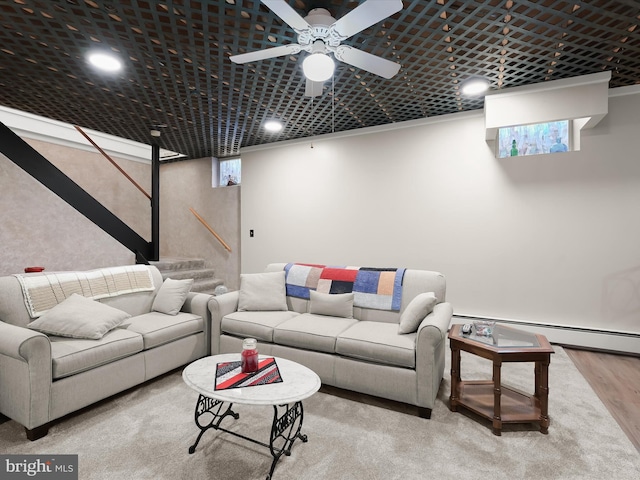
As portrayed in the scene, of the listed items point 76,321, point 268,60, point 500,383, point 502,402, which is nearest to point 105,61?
point 268,60

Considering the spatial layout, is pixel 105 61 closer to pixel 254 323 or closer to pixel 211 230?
pixel 254 323

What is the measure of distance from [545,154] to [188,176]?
18.7 ft

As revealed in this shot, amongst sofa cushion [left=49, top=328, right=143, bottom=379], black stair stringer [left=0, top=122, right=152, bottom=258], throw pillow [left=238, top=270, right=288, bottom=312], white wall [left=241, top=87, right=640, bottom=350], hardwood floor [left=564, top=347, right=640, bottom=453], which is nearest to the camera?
sofa cushion [left=49, top=328, right=143, bottom=379]

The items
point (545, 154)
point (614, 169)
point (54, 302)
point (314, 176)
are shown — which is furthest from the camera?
point (314, 176)

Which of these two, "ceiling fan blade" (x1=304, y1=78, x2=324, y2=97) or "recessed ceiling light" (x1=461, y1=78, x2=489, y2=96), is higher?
"recessed ceiling light" (x1=461, y1=78, x2=489, y2=96)

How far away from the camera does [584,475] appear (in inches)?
68.4

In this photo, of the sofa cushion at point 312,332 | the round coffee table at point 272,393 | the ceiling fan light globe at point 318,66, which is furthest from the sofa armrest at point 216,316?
the ceiling fan light globe at point 318,66

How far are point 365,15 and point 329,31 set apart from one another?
0.29 metres

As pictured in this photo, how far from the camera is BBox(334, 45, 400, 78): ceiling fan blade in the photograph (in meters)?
2.16

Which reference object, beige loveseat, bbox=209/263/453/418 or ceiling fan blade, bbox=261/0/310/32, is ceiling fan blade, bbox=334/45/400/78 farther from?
beige loveseat, bbox=209/263/453/418

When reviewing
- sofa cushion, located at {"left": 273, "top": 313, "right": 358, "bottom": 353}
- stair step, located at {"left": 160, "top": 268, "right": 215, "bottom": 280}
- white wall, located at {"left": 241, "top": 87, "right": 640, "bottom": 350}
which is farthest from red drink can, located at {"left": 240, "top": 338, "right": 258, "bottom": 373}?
stair step, located at {"left": 160, "top": 268, "right": 215, "bottom": 280}

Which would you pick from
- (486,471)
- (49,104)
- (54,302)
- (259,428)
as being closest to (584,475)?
(486,471)

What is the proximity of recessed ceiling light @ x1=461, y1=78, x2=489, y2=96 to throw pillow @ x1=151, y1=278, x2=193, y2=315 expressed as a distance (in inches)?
133

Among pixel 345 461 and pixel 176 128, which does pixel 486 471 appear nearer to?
pixel 345 461
